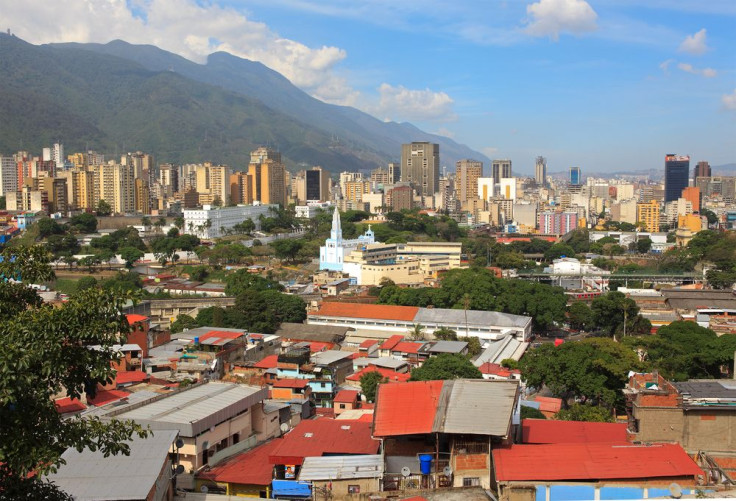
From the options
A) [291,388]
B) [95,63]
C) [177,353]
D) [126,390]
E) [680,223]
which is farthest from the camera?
[95,63]

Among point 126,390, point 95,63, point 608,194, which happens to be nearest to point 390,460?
point 126,390

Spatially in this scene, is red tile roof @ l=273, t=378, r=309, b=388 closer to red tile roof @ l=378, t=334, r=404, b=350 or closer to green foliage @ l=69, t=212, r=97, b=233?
red tile roof @ l=378, t=334, r=404, b=350

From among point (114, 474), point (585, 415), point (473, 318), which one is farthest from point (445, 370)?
point (114, 474)

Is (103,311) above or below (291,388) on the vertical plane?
above

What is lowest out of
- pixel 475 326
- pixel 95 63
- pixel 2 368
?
pixel 475 326

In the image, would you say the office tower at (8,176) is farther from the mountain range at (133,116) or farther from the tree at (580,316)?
the tree at (580,316)

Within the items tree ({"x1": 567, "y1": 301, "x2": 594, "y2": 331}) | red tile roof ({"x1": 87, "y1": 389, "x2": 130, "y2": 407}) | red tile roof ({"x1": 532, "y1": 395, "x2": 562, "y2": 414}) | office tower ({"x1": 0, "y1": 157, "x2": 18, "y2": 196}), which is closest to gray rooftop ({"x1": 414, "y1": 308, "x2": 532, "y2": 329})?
tree ({"x1": 567, "y1": 301, "x2": 594, "y2": 331})

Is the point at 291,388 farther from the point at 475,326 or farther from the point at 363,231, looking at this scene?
the point at 363,231
